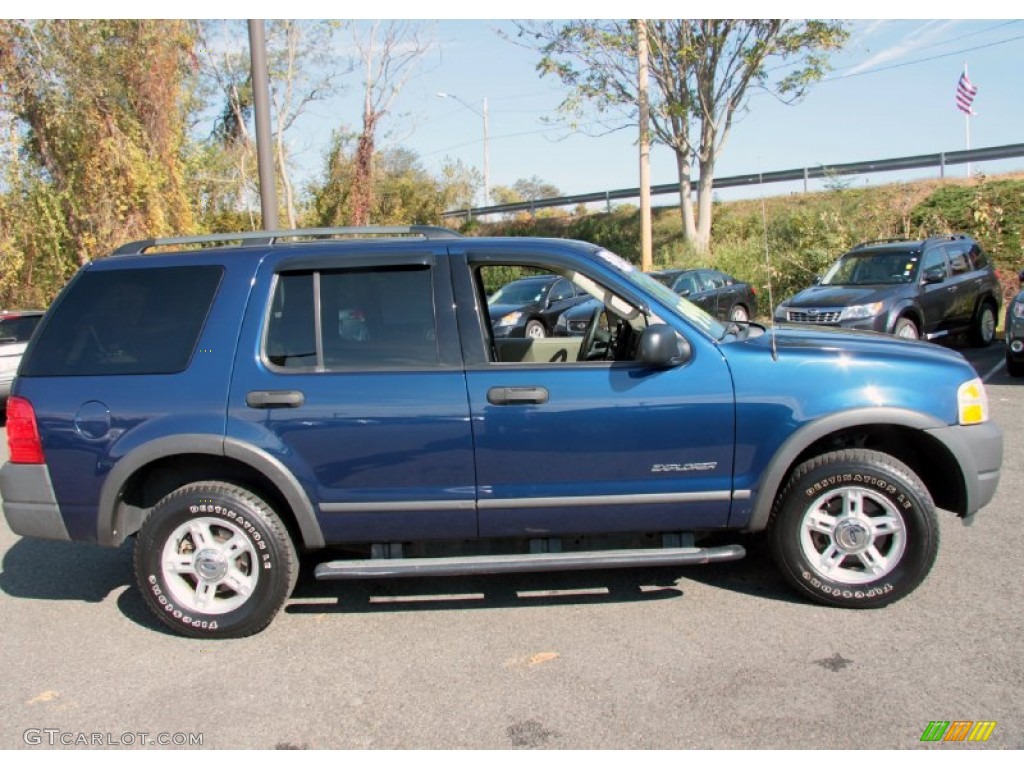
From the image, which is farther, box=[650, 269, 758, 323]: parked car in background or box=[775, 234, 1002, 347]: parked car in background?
box=[650, 269, 758, 323]: parked car in background

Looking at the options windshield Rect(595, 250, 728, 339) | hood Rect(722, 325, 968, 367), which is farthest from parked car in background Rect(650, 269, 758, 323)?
windshield Rect(595, 250, 728, 339)

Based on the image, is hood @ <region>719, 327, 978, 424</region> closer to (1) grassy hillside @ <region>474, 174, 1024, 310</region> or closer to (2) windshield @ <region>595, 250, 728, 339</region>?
(2) windshield @ <region>595, 250, 728, 339</region>

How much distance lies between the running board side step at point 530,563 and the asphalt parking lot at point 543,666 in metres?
0.33

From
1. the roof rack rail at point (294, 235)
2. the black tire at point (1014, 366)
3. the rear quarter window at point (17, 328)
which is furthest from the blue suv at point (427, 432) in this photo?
the rear quarter window at point (17, 328)

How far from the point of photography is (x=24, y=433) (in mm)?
4047

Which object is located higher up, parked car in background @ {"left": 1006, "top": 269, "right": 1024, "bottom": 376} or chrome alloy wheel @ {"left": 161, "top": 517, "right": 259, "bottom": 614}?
parked car in background @ {"left": 1006, "top": 269, "right": 1024, "bottom": 376}

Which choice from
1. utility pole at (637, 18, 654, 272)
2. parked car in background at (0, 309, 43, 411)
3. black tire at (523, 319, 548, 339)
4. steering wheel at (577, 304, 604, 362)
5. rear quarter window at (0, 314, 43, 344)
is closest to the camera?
steering wheel at (577, 304, 604, 362)

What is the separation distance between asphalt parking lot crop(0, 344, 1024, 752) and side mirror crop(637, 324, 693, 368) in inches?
49.6

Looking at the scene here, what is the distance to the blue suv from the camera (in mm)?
3902

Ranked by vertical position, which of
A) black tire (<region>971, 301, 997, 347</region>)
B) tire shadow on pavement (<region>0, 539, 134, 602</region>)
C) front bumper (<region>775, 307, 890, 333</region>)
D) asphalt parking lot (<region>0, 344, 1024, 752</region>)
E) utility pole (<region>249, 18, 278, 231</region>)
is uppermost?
utility pole (<region>249, 18, 278, 231</region>)

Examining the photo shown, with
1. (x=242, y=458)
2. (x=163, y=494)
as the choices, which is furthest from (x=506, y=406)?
(x=163, y=494)

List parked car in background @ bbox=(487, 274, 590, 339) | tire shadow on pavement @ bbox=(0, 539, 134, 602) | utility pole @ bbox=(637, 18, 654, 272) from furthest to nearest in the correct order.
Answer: utility pole @ bbox=(637, 18, 654, 272), parked car in background @ bbox=(487, 274, 590, 339), tire shadow on pavement @ bbox=(0, 539, 134, 602)

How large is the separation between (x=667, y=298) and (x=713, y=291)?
44.8 ft

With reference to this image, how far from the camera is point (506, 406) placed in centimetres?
388
